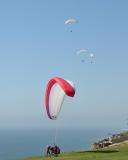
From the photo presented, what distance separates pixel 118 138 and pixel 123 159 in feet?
127

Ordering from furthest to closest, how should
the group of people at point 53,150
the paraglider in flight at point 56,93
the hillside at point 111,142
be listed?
the hillside at point 111,142, the group of people at point 53,150, the paraglider in flight at point 56,93

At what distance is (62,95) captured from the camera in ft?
159

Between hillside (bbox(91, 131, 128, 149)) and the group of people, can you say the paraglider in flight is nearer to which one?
the group of people

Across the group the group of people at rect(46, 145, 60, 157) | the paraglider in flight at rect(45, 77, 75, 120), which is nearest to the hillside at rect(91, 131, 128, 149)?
the group of people at rect(46, 145, 60, 157)

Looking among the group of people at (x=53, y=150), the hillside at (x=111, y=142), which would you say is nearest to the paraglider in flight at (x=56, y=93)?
the group of people at (x=53, y=150)

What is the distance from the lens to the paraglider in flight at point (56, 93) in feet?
155

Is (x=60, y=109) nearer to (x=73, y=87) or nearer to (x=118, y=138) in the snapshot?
(x=73, y=87)

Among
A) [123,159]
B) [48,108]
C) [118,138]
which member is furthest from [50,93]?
[118,138]

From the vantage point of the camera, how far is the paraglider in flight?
4725cm

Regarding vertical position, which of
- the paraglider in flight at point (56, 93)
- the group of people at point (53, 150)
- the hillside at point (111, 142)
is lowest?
the group of people at point (53, 150)

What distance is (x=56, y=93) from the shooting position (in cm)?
4931

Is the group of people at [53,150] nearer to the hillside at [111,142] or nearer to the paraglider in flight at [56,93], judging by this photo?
the paraglider in flight at [56,93]

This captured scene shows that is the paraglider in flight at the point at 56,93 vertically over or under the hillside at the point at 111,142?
under

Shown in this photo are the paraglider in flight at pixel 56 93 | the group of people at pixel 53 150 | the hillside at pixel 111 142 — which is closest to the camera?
the paraglider in flight at pixel 56 93
